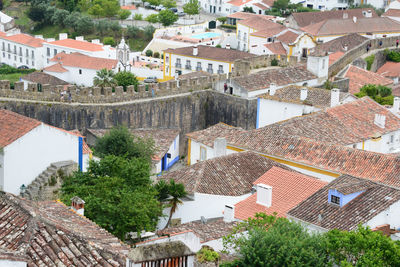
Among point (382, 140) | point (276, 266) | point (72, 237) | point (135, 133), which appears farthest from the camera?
point (135, 133)

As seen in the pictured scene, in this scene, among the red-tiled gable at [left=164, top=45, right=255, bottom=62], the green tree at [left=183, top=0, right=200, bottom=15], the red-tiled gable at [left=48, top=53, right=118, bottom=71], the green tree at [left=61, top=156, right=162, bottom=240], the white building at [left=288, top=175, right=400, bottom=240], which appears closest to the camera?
the white building at [left=288, top=175, right=400, bottom=240]

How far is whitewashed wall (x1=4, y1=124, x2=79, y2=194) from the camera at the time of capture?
715 inches

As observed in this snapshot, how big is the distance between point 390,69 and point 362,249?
1210 inches

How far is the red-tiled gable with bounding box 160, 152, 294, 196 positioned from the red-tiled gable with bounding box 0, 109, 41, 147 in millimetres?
4427

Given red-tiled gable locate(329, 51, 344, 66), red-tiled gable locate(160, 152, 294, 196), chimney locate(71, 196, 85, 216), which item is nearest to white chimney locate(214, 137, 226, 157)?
red-tiled gable locate(160, 152, 294, 196)

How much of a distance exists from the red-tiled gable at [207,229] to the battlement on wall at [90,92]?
11.1 metres

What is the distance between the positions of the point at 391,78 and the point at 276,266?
3022cm

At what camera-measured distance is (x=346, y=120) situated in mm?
25750

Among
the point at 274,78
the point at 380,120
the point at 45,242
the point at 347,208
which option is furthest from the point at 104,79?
the point at 45,242

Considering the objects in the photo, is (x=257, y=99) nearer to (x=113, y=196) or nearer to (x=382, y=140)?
(x=382, y=140)

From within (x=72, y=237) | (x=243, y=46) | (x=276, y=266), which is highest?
(x=72, y=237)

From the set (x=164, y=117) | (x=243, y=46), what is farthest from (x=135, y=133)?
(x=243, y=46)

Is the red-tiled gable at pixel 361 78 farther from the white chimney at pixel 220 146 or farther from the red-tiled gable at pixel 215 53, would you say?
the white chimney at pixel 220 146

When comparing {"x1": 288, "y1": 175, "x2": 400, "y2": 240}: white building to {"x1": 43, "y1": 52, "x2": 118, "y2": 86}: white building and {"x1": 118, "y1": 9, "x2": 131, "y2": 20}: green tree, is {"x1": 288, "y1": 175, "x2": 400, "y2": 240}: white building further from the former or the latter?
{"x1": 118, "y1": 9, "x2": 131, "y2": 20}: green tree
